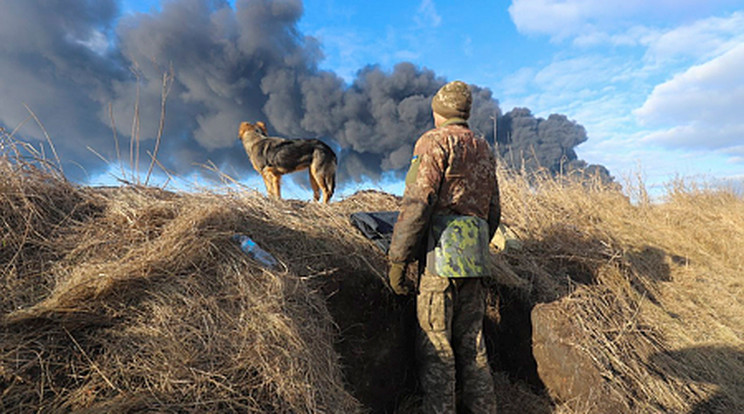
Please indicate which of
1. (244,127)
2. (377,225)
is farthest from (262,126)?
(377,225)

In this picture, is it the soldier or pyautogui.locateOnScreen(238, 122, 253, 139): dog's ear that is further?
pyautogui.locateOnScreen(238, 122, 253, 139): dog's ear

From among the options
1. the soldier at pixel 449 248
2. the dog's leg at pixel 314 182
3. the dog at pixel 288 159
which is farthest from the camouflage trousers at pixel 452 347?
the dog's leg at pixel 314 182

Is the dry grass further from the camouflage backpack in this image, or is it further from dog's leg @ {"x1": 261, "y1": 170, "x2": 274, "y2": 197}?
dog's leg @ {"x1": 261, "y1": 170, "x2": 274, "y2": 197}

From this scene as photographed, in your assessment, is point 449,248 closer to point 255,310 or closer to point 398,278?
point 398,278

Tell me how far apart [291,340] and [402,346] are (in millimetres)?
1391

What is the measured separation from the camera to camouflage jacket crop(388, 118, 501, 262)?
2.67 metres

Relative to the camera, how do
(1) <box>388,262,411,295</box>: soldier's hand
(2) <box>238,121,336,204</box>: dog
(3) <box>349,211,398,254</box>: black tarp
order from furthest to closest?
(2) <box>238,121,336,204</box>: dog → (3) <box>349,211,398,254</box>: black tarp → (1) <box>388,262,411,295</box>: soldier's hand

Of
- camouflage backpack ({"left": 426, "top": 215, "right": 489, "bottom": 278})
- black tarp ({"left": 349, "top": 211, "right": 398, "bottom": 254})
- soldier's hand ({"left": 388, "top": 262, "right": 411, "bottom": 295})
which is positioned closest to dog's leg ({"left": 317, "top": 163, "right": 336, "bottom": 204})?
black tarp ({"left": 349, "top": 211, "right": 398, "bottom": 254})

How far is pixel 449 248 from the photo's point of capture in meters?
2.75

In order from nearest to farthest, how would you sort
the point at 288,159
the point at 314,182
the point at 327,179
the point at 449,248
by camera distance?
the point at 449,248, the point at 288,159, the point at 327,179, the point at 314,182

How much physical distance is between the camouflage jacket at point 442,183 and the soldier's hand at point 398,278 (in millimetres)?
77

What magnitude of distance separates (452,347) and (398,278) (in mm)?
785

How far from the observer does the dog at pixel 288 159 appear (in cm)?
840

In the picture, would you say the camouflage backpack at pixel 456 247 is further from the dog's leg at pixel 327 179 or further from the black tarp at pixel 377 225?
the dog's leg at pixel 327 179
